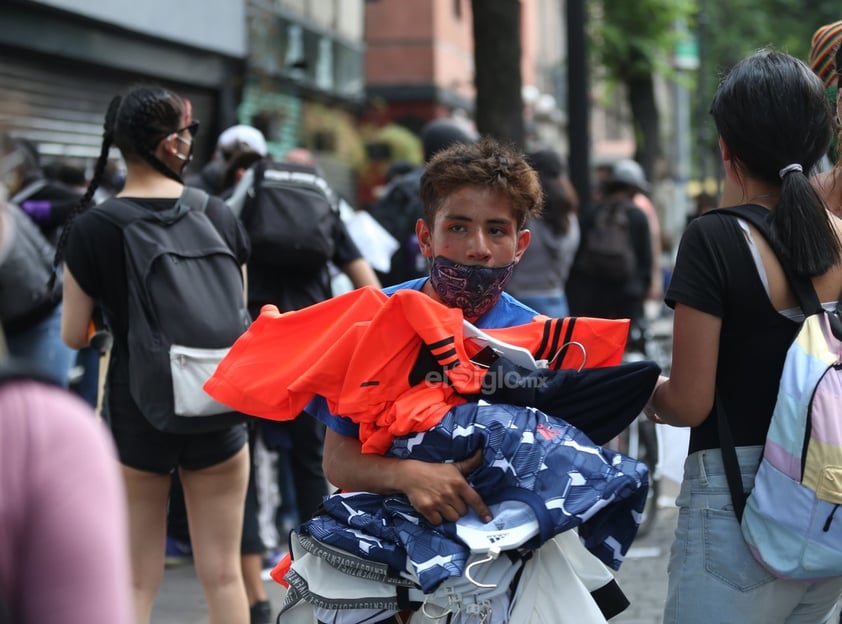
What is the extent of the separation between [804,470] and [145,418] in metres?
2.31

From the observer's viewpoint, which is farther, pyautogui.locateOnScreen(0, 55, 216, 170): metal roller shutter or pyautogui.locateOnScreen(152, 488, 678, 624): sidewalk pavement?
pyautogui.locateOnScreen(0, 55, 216, 170): metal roller shutter

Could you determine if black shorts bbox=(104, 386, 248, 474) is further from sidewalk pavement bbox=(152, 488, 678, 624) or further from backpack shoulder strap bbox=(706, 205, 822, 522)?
backpack shoulder strap bbox=(706, 205, 822, 522)

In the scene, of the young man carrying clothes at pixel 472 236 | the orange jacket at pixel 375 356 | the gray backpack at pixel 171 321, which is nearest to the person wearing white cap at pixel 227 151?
the gray backpack at pixel 171 321

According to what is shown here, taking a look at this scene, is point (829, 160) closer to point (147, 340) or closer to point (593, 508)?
point (593, 508)

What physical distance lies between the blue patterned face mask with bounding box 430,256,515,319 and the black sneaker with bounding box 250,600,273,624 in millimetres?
2871

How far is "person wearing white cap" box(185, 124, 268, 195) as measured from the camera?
6.31 metres

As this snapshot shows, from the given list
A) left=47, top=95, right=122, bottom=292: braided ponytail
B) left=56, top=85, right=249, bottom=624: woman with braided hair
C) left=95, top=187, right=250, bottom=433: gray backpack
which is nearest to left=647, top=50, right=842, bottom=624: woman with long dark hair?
left=95, top=187, right=250, bottom=433: gray backpack

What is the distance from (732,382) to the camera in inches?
106

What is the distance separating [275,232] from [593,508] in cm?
318

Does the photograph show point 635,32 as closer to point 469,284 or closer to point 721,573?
point 469,284

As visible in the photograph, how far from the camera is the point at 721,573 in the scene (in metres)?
2.65

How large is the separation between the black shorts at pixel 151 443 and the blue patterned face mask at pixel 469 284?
5.32 ft

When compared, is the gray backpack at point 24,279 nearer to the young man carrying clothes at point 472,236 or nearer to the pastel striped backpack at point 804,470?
the young man carrying clothes at point 472,236

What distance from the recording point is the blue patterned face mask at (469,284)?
271 centimetres
